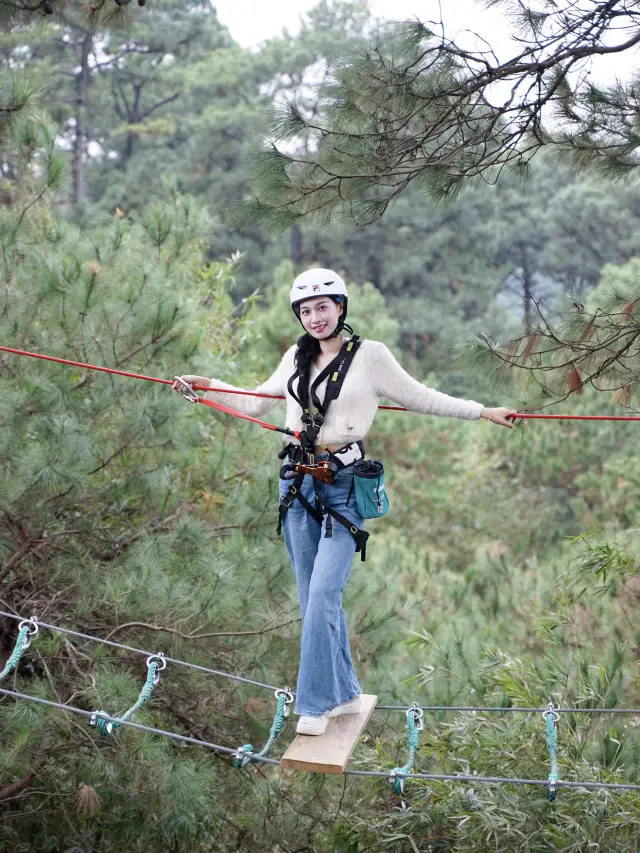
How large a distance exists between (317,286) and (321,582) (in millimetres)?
820

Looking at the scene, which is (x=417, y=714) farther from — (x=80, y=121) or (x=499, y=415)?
(x=80, y=121)

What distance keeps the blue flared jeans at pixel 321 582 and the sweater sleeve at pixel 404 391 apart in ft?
0.81

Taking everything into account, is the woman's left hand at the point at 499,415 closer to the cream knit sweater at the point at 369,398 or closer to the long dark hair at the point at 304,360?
the cream knit sweater at the point at 369,398

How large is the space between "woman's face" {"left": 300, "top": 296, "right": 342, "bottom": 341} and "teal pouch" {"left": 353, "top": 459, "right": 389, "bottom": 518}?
0.38 m

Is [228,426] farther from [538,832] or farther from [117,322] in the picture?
[538,832]

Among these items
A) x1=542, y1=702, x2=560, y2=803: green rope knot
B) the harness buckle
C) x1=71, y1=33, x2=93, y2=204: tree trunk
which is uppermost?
x1=71, y1=33, x2=93, y2=204: tree trunk

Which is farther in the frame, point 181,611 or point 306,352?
point 181,611

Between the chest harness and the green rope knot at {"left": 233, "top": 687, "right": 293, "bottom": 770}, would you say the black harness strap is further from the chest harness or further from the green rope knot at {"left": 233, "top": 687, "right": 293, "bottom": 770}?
the green rope knot at {"left": 233, "top": 687, "right": 293, "bottom": 770}

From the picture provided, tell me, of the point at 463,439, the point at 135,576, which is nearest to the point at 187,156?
the point at 463,439

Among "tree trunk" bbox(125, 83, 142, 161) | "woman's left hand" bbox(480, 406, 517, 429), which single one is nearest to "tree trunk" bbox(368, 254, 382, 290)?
"tree trunk" bbox(125, 83, 142, 161)

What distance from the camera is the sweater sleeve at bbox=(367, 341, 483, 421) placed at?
301 centimetres

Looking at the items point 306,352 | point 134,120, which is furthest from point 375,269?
point 306,352

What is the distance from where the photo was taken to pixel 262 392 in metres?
3.23

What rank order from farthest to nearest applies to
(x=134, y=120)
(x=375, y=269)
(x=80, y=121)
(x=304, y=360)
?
(x=134, y=120), (x=375, y=269), (x=80, y=121), (x=304, y=360)
